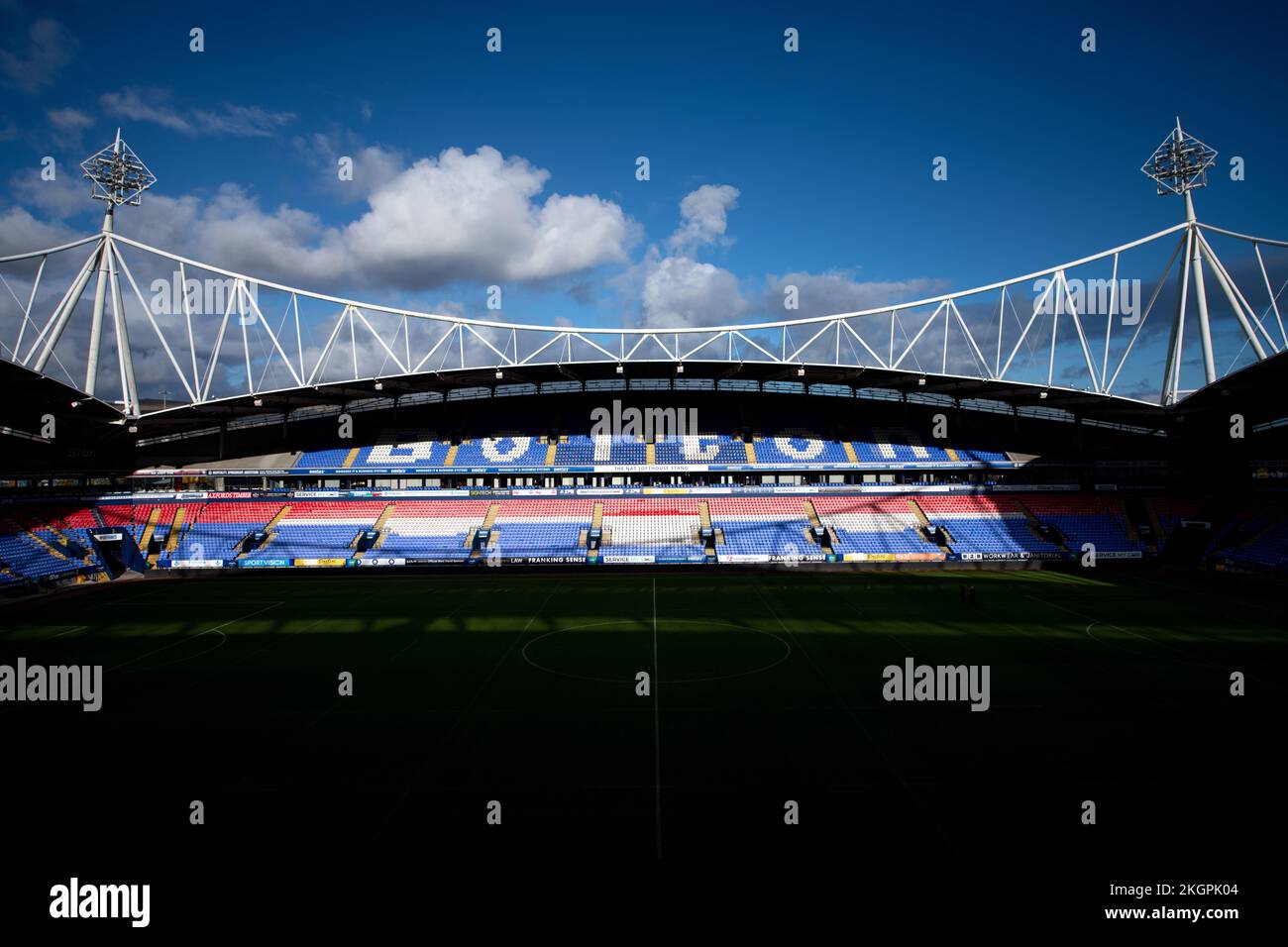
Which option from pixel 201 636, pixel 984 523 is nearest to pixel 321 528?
pixel 201 636

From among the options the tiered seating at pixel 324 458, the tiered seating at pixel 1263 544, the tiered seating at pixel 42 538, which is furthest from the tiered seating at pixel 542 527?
the tiered seating at pixel 1263 544

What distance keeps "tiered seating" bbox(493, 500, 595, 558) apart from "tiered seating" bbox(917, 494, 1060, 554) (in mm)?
26424

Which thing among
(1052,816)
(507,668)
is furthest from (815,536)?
(1052,816)

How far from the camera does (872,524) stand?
48.7 metres

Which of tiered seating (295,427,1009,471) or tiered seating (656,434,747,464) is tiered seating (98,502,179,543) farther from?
tiered seating (656,434,747,464)

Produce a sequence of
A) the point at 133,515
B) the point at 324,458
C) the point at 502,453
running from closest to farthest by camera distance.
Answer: the point at 133,515 → the point at 324,458 → the point at 502,453

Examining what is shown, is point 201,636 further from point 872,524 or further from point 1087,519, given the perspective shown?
point 1087,519

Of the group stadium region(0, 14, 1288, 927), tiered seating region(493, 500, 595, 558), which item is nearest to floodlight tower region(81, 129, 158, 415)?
stadium region(0, 14, 1288, 927)

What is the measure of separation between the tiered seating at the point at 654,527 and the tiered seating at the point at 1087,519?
25.9m

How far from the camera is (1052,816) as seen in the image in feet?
38.8

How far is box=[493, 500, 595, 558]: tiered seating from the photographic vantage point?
4641 cm

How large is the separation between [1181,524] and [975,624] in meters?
31.9

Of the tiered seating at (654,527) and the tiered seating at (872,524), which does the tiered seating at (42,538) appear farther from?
the tiered seating at (872,524)

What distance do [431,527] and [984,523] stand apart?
135 ft
